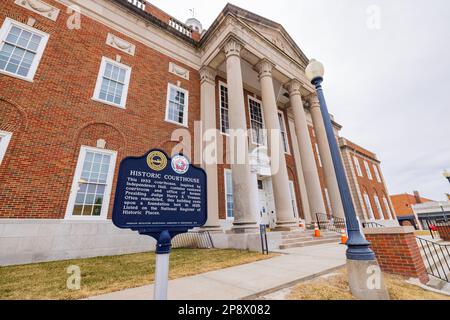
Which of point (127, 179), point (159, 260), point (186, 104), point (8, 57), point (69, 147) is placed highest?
point (186, 104)

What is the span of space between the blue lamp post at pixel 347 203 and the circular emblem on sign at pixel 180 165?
2899 mm

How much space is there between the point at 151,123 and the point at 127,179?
8844mm

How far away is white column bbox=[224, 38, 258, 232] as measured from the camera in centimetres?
890

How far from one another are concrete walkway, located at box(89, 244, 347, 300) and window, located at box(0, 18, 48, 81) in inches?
377

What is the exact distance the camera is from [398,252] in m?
4.52

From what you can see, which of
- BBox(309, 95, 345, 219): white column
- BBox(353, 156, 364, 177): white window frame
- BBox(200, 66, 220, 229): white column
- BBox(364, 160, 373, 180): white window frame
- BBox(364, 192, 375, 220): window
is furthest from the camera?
BBox(364, 160, 373, 180): white window frame

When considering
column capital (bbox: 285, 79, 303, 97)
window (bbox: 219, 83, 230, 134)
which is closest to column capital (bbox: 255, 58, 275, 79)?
column capital (bbox: 285, 79, 303, 97)

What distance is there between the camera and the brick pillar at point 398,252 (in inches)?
170

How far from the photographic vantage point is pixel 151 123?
1093 cm

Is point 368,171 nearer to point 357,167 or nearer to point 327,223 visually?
point 357,167

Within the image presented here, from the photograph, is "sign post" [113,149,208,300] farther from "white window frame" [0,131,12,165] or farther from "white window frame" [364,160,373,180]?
"white window frame" [364,160,373,180]

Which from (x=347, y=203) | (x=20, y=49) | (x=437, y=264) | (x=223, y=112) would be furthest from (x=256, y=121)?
(x=20, y=49)
